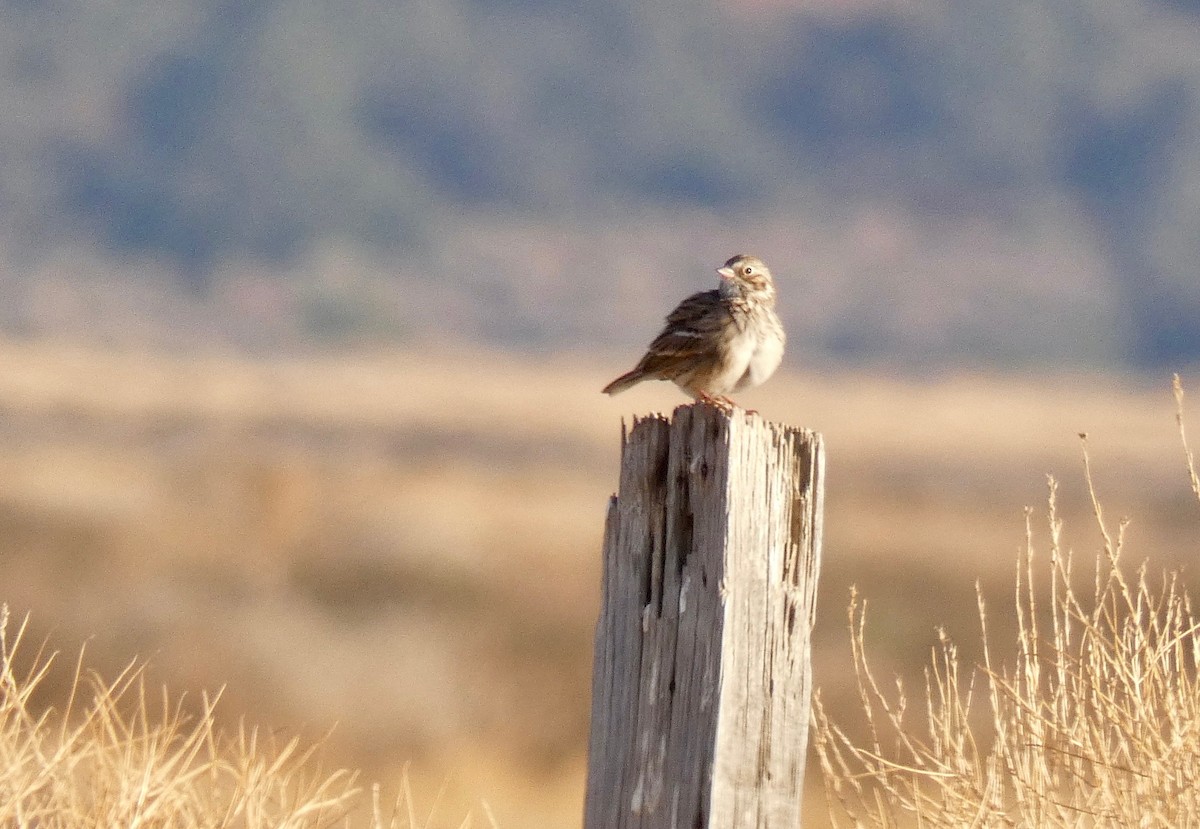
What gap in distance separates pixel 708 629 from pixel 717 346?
3273 millimetres

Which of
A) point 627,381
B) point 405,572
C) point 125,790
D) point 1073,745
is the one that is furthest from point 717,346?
point 405,572

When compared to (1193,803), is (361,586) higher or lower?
higher

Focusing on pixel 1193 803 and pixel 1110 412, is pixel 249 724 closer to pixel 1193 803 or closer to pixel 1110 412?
pixel 1193 803

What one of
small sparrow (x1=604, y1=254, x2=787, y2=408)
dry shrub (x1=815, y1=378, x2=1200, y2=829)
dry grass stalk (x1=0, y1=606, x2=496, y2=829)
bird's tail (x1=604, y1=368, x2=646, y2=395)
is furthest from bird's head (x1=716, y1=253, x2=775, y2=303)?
dry grass stalk (x1=0, y1=606, x2=496, y2=829)

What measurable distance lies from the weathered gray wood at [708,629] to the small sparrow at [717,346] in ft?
9.47

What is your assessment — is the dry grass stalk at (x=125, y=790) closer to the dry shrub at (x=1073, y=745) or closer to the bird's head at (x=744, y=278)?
the dry shrub at (x=1073, y=745)

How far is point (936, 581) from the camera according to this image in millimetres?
26406

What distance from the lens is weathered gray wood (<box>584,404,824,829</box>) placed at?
15.3 feet

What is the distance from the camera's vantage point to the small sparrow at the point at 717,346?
7.84m

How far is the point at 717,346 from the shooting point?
784cm

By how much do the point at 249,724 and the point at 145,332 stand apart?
182868 millimetres

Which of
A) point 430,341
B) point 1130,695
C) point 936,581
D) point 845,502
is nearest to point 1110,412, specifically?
point 430,341

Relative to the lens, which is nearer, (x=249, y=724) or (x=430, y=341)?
(x=249, y=724)

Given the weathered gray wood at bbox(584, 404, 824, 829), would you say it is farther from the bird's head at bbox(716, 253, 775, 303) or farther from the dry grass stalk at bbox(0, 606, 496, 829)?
the bird's head at bbox(716, 253, 775, 303)
